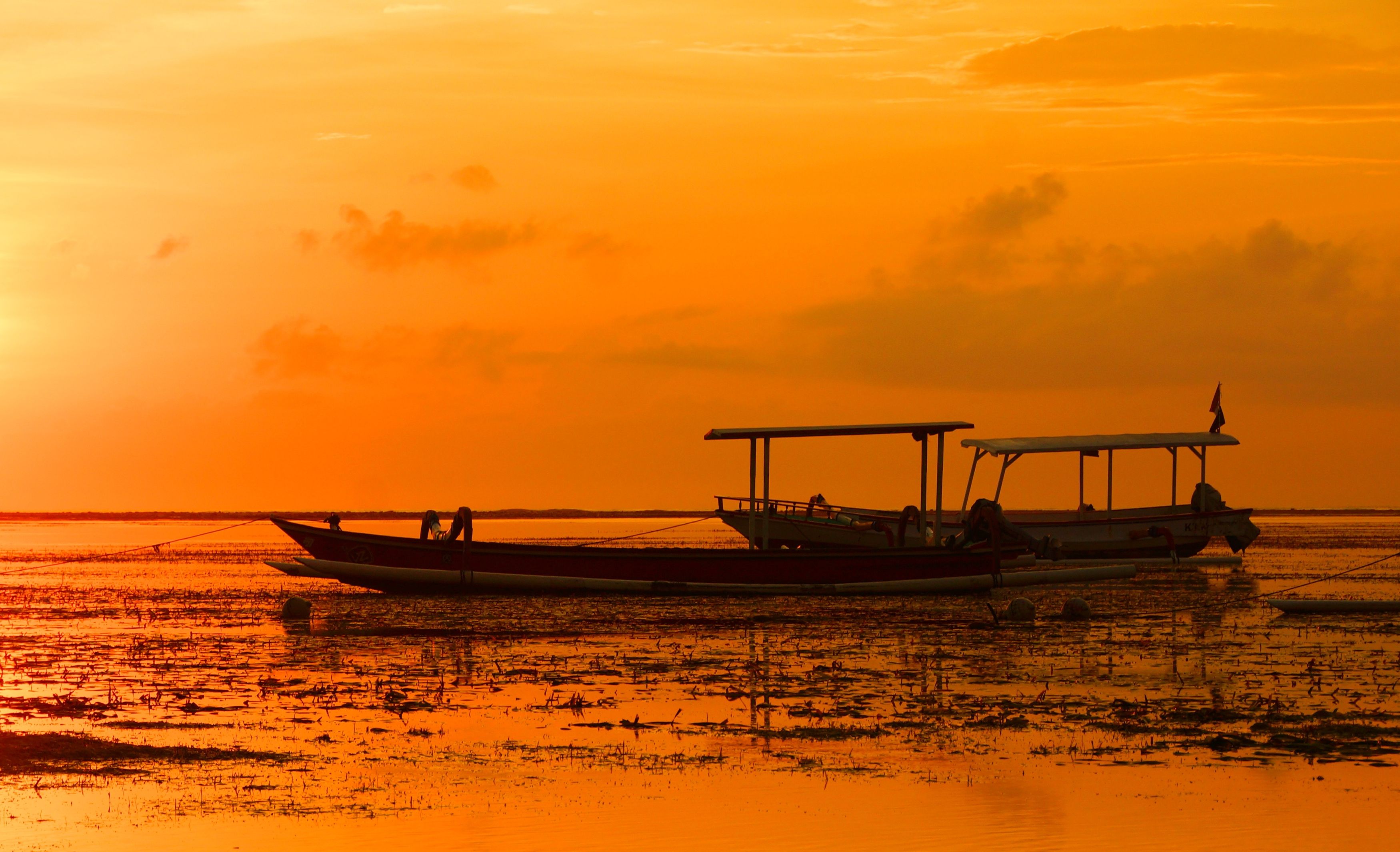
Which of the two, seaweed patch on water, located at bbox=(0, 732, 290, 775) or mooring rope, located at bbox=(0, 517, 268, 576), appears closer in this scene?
seaweed patch on water, located at bbox=(0, 732, 290, 775)

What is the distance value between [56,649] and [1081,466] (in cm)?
3870

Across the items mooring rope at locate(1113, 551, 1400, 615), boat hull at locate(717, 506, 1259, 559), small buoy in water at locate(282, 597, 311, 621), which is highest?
boat hull at locate(717, 506, 1259, 559)

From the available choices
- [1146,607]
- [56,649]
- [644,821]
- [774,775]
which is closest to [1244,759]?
[774,775]

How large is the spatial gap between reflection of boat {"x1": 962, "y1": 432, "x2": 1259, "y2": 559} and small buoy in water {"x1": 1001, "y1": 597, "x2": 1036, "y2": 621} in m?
17.9

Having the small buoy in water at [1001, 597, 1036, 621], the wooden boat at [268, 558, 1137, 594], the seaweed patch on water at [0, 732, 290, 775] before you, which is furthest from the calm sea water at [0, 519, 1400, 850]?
the wooden boat at [268, 558, 1137, 594]

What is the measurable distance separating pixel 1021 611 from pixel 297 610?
1388 cm

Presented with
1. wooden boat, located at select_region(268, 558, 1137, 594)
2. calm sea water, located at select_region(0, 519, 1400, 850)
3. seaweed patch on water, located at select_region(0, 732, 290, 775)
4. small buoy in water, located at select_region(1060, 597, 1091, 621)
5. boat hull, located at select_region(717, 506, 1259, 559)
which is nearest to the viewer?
calm sea water, located at select_region(0, 519, 1400, 850)

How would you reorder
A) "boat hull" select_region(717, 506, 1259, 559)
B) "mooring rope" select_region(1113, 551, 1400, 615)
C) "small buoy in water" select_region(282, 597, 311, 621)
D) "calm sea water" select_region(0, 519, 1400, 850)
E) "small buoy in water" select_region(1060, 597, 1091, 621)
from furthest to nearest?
"boat hull" select_region(717, 506, 1259, 559) < "mooring rope" select_region(1113, 551, 1400, 615) < "small buoy in water" select_region(282, 597, 311, 621) < "small buoy in water" select_region(1060, 597, 1091, 621) < "calm sea water" select_region(0, 519, 1400, 850)

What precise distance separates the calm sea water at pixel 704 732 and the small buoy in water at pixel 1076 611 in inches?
36.5

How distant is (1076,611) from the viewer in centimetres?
3017

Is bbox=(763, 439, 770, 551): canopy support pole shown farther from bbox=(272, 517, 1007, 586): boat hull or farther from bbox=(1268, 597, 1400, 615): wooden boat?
bbox=(1268, 597, 1400, 615): wooden boat

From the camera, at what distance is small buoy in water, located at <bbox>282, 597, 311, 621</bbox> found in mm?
30266

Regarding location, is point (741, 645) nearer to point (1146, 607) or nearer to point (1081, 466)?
point (1146, 607)

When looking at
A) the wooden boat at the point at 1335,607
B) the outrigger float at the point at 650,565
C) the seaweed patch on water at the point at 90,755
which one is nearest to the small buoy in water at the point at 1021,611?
the wooden boat at the point at 1335,607
